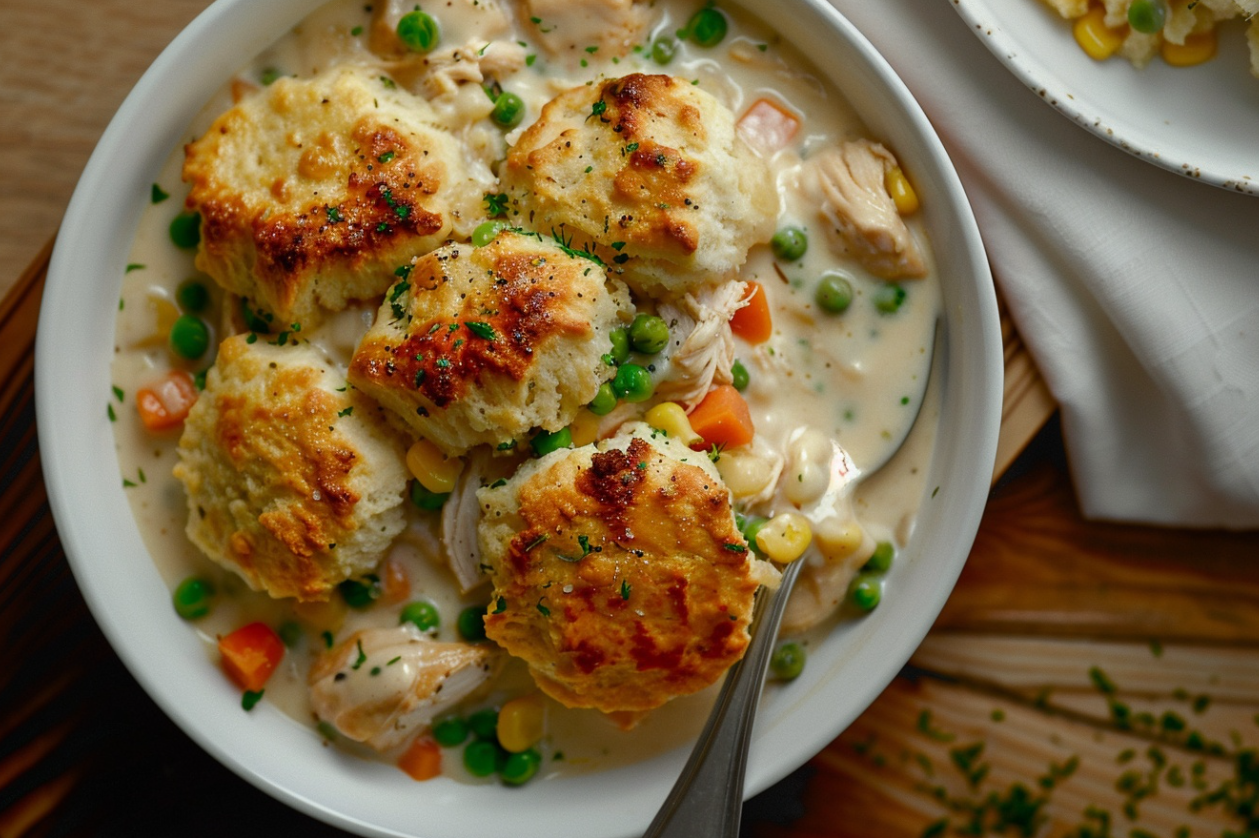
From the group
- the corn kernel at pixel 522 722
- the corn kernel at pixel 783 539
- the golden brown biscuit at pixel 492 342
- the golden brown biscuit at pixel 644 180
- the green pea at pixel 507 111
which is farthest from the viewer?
the corn kernel at pixel 522 722

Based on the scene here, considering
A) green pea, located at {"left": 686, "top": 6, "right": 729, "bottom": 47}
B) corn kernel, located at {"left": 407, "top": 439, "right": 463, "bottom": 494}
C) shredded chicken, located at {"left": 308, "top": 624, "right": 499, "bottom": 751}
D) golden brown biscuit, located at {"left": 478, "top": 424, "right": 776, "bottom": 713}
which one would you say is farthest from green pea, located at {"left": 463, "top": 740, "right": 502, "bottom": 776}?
green pea, located at {"left": 686, "top": 6, "right": 729, "bottom": 47}

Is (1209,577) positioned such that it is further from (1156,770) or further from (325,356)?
(325,356)

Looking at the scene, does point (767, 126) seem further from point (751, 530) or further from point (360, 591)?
point (360, 591)

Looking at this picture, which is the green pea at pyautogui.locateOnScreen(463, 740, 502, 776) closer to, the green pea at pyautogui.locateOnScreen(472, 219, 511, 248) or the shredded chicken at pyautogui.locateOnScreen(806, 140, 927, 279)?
the green pea at pyautogui.locateOnScreen(472, 219, 511, 248)

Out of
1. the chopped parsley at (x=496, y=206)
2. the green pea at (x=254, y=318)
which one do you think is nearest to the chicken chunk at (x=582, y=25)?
the chopped parsley at (x=496, y=206)

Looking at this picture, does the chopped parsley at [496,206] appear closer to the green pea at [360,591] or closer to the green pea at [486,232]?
the green pea at [486,232]
